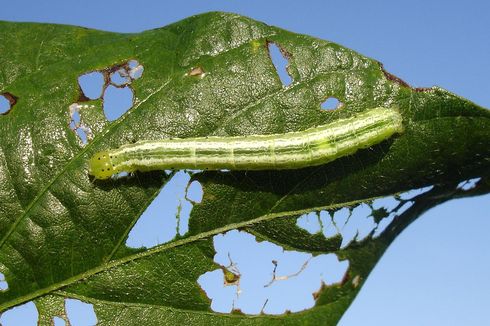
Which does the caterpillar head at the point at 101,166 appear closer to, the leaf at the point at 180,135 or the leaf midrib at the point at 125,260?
the leaf at the point at 180,135

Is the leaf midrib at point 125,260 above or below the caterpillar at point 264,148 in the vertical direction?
below

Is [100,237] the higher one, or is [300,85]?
[300,85]

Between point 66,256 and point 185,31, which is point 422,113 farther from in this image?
point 66,256

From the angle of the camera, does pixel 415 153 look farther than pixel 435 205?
No

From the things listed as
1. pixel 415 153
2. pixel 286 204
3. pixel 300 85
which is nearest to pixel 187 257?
pixel 286 204

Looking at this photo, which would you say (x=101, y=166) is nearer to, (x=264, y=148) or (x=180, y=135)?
(x=180, y=135)

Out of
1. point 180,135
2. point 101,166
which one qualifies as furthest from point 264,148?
point 101,166

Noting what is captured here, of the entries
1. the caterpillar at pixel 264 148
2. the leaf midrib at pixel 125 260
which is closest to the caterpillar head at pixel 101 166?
the caterpillar at pixel 264 148
